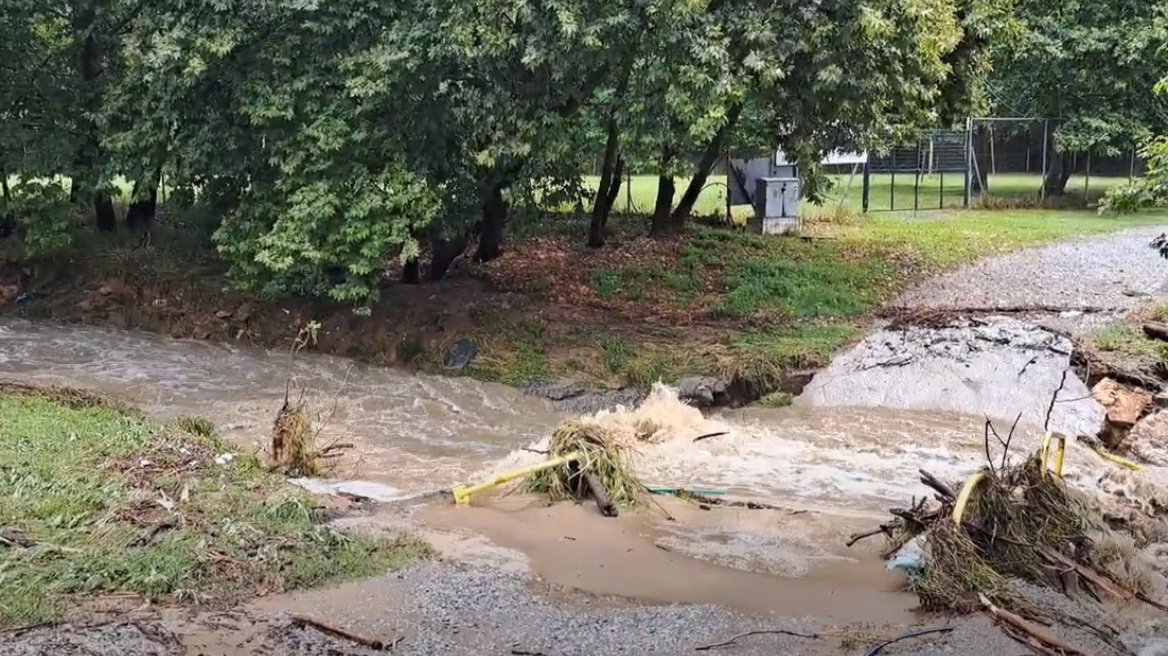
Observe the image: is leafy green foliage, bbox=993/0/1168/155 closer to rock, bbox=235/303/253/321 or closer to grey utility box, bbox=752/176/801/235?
grey utility box, bbox=752/176/801/235

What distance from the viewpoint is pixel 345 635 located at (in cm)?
589

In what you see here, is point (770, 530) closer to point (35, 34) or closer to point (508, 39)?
point (508, 39)

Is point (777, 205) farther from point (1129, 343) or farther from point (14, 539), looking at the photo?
point (14, 539)

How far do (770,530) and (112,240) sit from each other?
14348mm

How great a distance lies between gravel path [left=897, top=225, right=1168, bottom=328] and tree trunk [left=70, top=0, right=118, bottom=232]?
1153cm

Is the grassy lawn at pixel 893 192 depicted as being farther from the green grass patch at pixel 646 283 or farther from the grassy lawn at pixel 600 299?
the green grass patch at pixel 646 283

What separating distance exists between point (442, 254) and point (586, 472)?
8.70 m

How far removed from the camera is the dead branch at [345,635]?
19.2ft

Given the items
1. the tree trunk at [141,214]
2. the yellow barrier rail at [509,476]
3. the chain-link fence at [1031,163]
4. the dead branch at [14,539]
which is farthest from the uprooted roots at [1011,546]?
the chain-link fence at [1031,163]

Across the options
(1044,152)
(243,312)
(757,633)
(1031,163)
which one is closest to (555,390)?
(243,312)

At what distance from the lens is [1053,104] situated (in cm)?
2542

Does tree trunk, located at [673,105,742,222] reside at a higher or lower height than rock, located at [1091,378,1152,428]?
higher

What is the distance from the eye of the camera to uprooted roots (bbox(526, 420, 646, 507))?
861 centimetres

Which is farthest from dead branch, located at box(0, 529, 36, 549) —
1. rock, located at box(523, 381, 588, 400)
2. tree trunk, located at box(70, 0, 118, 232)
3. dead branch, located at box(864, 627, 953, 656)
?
tree trunk, located at box(70, 0, 118, 232)
